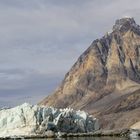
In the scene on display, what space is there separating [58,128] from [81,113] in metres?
14.1

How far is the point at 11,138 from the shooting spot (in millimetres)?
149750

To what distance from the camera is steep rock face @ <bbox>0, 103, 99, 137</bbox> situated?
154125mm

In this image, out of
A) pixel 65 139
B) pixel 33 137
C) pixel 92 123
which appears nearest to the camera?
pixel 65 139

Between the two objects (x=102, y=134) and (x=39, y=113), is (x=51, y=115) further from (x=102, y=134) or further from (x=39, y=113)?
(x=102, y=134)

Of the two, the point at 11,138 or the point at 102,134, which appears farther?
the point at 102,134

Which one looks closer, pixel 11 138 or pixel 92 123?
pixel 11 138

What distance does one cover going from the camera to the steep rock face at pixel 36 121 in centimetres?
15412

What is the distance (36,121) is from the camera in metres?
154

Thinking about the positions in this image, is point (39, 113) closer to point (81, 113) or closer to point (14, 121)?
point (14, 121)

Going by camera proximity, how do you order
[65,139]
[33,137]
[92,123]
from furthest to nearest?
[92,123], [33,137], [65,139]

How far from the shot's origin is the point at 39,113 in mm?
155250

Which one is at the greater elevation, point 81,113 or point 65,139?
point 81,113

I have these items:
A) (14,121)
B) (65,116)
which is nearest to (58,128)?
(65,116)

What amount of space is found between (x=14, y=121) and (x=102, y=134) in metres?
32.8
